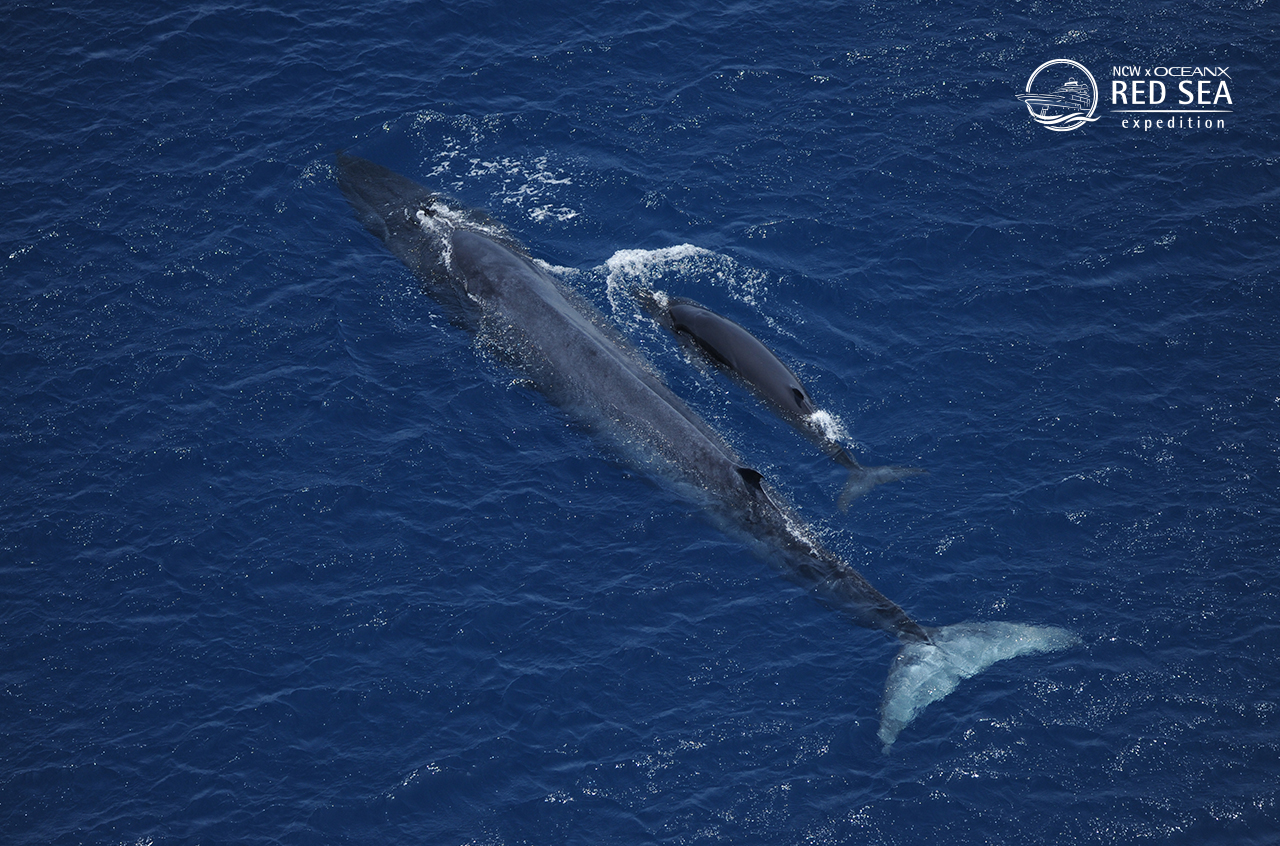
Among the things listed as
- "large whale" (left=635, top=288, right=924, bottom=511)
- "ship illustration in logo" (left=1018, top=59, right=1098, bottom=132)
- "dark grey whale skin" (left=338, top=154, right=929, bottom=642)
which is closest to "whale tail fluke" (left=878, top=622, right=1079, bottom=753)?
"dark grey whale skin" (left=338, top=154, right=929, bottom=642)

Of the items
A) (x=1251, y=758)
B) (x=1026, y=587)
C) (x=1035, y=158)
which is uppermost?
(x=1035, y=158)

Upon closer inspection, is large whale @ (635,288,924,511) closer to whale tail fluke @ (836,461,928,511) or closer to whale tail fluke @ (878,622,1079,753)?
whale tail fluke @ (836,461,928,511)

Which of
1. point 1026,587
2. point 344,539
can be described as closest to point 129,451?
point 344,539

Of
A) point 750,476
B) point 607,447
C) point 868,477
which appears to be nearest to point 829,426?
point 868,477

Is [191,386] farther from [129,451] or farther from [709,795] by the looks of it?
[709,795]

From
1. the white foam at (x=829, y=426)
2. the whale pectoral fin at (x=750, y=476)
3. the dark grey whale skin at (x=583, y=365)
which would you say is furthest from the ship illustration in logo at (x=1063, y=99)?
the whale pectoral fin at (x=750, y=476)

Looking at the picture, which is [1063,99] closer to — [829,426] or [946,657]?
[829,426]
